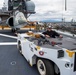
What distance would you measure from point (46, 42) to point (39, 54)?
0.57 meters

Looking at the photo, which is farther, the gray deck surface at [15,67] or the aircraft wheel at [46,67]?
the gray deck surface at [15,67]

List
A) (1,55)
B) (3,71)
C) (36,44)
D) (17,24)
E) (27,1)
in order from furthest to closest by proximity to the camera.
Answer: (27,1)
(17,24)
(1,55)
(3,71)
(36,44)

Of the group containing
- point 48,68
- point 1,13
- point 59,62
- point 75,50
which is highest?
point 1,13

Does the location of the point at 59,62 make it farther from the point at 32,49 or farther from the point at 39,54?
the point at 32,49

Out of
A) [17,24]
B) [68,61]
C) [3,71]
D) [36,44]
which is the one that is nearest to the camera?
[68,61]

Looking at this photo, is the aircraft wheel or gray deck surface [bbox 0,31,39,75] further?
gray deck surface [bbox 0,31,39,75]

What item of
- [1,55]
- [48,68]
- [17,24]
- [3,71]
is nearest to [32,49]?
[48,68]

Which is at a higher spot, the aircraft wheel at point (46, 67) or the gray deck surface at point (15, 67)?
the aircraft wheel at point (46, 67)

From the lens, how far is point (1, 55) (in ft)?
22.0

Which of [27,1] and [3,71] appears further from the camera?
[27,1]

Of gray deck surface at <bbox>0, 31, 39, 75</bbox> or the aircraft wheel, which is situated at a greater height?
the aircraft wheel

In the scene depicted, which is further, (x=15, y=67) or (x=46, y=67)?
(x=15, y=67)

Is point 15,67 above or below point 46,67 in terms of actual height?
below

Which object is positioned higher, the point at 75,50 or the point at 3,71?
the point at 75,50
